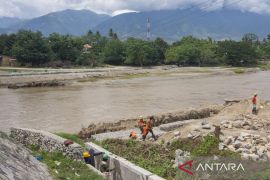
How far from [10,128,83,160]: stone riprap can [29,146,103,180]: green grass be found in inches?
8.5

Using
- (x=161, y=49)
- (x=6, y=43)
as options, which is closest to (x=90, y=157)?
(x=6, y=43)

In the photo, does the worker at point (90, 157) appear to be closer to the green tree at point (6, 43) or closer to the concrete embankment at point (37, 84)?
the concrete embankment at point (37, 84)

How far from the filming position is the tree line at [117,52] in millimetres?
80312

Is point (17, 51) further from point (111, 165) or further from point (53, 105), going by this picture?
point (111, 165)

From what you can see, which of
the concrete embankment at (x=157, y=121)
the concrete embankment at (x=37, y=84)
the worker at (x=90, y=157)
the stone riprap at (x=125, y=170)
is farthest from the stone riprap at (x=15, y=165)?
the concrete embankment at (x=37, y=84)

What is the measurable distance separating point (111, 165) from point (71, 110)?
21393 millimetres

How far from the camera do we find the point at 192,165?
9.66m

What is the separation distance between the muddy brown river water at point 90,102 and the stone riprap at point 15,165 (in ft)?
48.4

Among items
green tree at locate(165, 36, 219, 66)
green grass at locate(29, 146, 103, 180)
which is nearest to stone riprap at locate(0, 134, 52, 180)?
green grass at locate(29, 146, 103, 180)

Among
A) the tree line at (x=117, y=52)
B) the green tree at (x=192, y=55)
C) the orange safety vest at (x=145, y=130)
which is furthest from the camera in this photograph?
the green tree at (x=192, y=55)

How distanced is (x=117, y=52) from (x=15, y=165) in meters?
85.2

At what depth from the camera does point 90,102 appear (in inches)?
1510

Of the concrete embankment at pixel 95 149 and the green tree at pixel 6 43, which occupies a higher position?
the green tree at pixel 6 43

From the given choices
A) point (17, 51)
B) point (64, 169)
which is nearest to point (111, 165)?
point (64, 169)
